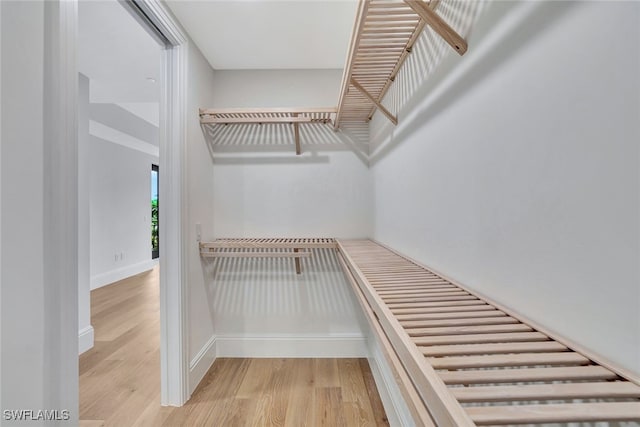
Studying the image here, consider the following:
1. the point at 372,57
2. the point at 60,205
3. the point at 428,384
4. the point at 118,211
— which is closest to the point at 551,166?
the point at 428,384

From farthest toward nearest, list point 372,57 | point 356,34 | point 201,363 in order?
point 201,363, point 372,57, point 356,34

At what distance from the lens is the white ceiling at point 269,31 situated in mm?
1549

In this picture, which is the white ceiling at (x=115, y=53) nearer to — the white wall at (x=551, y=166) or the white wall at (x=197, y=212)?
the white wall at (x=197, y=212)

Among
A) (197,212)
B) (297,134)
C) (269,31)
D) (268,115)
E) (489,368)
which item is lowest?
(489,368)

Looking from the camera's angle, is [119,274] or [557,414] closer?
[557,414]

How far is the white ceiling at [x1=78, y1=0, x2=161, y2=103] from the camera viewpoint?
5.33 ft

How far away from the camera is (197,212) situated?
194 cm

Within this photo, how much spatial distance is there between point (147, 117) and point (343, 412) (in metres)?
4.89

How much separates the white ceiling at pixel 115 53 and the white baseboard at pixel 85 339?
2.11m

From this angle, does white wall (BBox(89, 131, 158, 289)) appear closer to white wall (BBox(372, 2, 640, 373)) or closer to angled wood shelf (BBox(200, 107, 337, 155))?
angled wood shelf (BBox(200, 107, 337, 155))

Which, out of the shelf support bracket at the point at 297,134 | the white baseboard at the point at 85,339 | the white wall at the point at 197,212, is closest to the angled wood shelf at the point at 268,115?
the shelf support bracket at the point at 297,134

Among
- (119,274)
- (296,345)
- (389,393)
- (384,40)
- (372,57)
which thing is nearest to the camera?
(384,40)

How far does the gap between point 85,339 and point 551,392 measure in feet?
9.86

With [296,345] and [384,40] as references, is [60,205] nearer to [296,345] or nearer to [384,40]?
[384,40]
